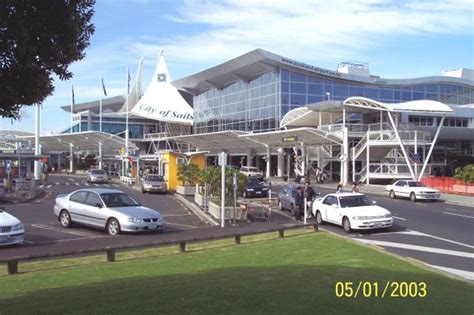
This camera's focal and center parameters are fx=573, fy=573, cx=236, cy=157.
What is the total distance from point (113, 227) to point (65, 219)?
274 centimetres

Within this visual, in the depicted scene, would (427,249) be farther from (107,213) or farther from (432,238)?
(107,213)

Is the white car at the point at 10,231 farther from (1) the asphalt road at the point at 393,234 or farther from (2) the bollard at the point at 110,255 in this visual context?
(2) the bollard at the point at 110,255

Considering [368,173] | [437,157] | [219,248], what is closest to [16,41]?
[219,248]

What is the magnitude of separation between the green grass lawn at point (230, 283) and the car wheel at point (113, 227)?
377cm

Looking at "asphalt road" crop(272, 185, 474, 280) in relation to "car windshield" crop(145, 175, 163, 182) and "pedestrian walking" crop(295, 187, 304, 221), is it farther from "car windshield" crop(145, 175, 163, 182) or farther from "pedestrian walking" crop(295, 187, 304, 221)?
"car windshield" crop(145, 175, 163, 182)

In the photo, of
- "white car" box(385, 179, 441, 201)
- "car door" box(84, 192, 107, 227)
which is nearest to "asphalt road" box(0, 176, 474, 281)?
"car door" box(84, 192, 107, 227)

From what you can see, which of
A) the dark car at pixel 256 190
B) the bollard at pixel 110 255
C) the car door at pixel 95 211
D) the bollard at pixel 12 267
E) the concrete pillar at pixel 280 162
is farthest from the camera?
the concrete pillar at pixel 280 162

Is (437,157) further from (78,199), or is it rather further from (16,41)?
(16,41)

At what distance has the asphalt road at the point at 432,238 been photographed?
1331cm
